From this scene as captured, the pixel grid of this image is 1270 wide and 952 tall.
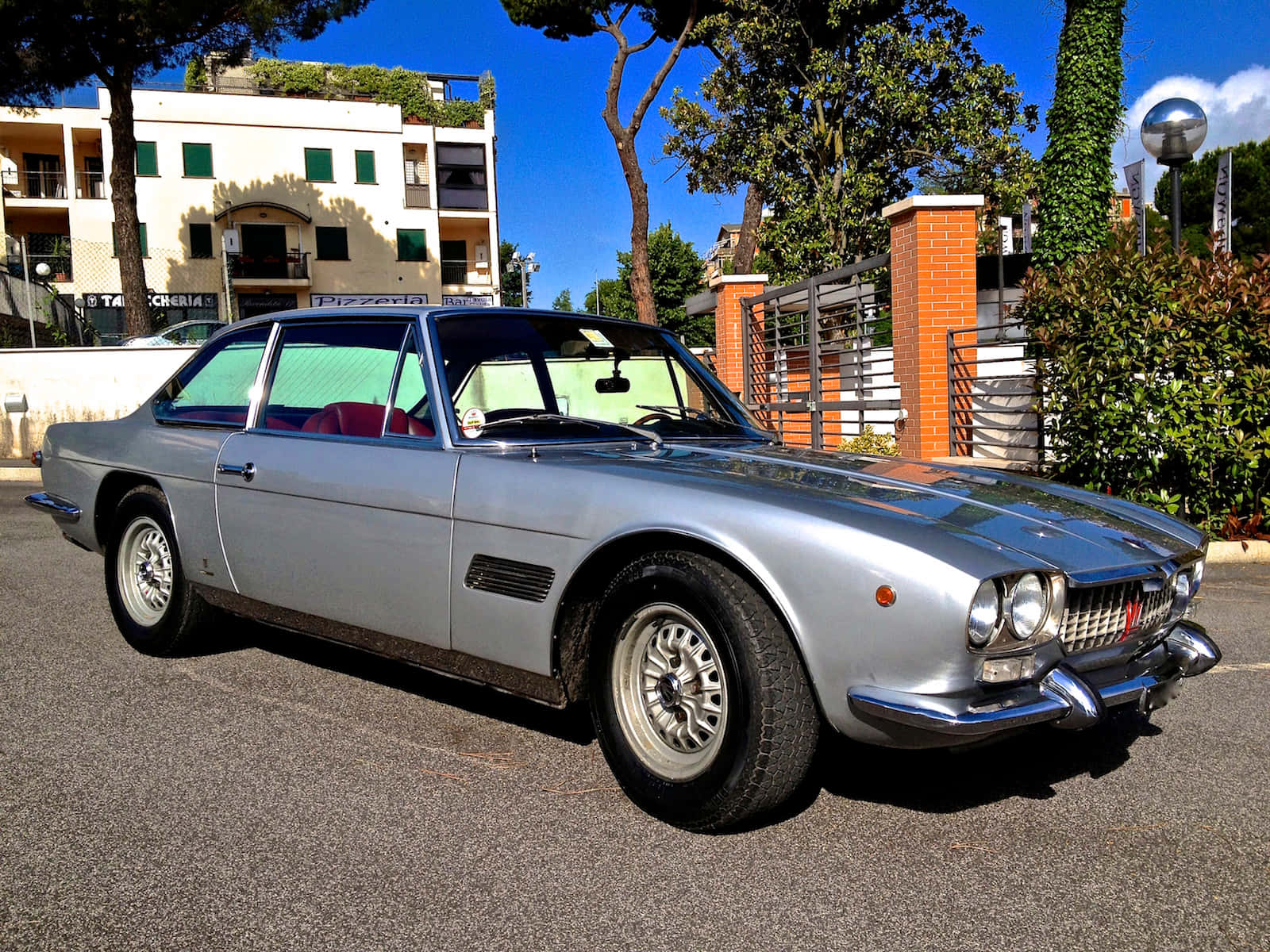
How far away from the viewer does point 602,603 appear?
3092 mm

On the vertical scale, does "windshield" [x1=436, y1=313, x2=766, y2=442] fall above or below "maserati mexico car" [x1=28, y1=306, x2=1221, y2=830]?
above

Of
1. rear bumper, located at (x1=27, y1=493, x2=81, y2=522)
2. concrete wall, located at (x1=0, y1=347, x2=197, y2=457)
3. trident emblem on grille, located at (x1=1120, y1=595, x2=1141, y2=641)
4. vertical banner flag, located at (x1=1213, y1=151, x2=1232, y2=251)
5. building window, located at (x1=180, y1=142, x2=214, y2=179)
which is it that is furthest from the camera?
building window, located at (x1=180, y1=142, x2=214, y2=179)

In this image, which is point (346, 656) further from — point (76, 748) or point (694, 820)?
point (694, 820)

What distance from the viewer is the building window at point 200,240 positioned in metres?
40.4

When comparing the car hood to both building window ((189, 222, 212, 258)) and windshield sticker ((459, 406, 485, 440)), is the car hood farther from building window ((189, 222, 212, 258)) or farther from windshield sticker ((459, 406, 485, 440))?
building window ((189, 222, 212, 258))

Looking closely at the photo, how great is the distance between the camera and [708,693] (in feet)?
9.61

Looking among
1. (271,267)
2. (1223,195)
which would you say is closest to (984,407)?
(1223,195)

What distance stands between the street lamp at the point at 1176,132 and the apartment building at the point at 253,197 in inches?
1221

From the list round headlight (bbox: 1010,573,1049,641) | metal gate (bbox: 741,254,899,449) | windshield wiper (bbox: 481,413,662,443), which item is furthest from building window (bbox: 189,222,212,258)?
round headlight (bbox: 1010,573,1049,641)

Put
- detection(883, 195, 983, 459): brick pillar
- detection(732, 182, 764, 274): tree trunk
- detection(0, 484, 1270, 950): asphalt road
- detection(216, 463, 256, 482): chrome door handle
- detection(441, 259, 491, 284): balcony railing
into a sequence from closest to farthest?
detection(0, 484, 1270, 950): asphalt road → detection(216, 463, 256, 482): chrome door handle → detection(883, 195, 983, 459): brick pillar → detection(732, 182, 764, 274): tree trunk → detection(441, 259, 491, 284): balcony railing

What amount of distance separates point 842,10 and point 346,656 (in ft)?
61.2

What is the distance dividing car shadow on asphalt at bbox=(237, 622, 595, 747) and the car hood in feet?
3.48

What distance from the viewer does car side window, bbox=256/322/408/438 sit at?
402 centimetres

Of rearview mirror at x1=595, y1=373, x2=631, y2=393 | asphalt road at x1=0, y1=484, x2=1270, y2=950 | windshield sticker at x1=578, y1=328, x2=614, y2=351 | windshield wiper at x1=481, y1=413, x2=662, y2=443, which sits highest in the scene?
windshield sticker at x1=578, y1=328, x2=614, y2=351
